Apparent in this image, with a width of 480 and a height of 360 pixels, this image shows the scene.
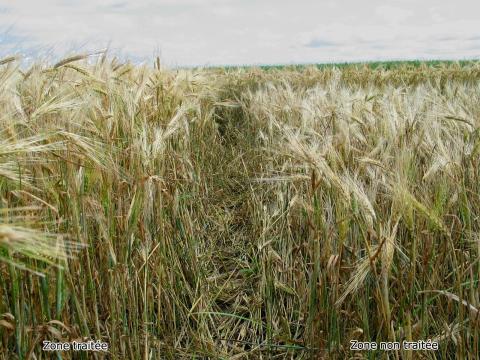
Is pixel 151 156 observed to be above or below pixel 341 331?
above

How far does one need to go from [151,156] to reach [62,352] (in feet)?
2.42

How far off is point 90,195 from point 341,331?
3.27 ft

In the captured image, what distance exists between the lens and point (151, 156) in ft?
6.45

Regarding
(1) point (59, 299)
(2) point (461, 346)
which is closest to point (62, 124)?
(1) point (59, 299)

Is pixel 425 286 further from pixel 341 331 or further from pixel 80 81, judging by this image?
pixel 80 81

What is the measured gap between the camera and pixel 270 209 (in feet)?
9.55

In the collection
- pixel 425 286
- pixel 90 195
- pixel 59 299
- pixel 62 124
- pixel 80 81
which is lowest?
pixel 425 286

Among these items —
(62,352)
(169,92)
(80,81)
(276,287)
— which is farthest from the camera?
(169,92)

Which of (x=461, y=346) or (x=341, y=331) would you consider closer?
(x=461, y=346)

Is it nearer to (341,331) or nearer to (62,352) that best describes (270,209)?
(341,331)

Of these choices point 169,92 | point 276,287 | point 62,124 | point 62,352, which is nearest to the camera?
point 62,352

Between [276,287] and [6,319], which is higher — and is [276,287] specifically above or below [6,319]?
below

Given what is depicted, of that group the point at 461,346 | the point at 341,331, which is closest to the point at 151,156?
the point at 341,331

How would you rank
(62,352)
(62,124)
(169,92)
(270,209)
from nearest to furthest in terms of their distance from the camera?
(62,352), (62,124), (270,209), (169,92)
